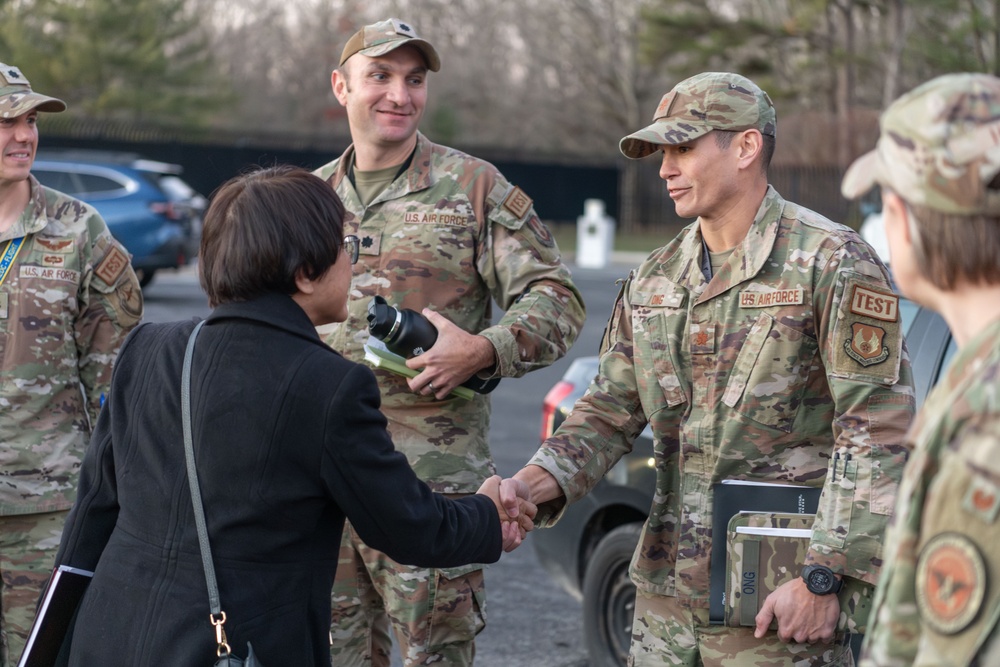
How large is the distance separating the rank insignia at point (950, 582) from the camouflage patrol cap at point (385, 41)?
2.77 m

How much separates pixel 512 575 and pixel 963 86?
16.4ft

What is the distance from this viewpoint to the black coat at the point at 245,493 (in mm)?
2430

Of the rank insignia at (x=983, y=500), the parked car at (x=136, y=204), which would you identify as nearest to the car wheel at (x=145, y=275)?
the parked car at (x=136, y=204)

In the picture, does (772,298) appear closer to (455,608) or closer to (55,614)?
(455,608)

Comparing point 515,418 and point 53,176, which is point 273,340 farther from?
point 53,176

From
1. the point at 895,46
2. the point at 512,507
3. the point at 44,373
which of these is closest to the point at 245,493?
the point at 512,507

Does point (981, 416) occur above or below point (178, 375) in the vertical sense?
above

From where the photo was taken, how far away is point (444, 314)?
3.95 metres

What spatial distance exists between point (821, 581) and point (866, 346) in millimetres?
560

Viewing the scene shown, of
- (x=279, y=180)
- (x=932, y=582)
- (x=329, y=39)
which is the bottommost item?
(x=932, y=582)

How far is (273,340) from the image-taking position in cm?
250

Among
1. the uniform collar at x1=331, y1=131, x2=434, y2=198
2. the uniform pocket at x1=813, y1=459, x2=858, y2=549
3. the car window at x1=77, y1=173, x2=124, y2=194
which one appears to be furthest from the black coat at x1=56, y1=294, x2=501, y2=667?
the car window at x1=77, y1=173, x2=124, y2=194

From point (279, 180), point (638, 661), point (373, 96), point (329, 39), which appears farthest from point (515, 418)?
point (329, 39)

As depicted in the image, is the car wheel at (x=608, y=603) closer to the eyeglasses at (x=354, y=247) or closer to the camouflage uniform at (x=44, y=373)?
the eyeglasses at (x=354, y=247)
